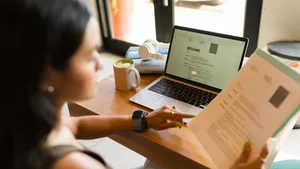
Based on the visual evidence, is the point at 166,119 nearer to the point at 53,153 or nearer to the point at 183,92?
the point at 183,92

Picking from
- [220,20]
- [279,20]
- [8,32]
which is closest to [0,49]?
[8,32]

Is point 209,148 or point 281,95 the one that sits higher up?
point 281,95

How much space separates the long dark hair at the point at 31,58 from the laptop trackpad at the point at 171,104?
46 cm

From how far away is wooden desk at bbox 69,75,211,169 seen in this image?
2.76 feet

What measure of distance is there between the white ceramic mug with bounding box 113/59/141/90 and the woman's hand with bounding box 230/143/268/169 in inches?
20.8

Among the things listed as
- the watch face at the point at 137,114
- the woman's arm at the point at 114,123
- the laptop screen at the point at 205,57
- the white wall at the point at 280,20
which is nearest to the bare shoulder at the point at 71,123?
the woman's arm at the point at 114,123

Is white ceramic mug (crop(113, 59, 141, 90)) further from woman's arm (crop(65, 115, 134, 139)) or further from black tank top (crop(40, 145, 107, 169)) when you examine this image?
black tank top (crop(40, 145, 107, 169))

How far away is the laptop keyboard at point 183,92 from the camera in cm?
104

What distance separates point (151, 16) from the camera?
2.56 meters

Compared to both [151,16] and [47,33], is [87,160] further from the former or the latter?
[151,16]

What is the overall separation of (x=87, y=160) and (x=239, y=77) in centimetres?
45

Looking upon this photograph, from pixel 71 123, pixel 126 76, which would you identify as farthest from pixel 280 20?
pixel 71 123

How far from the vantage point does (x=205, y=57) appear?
3.62 feet

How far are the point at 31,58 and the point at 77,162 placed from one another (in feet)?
0.78
